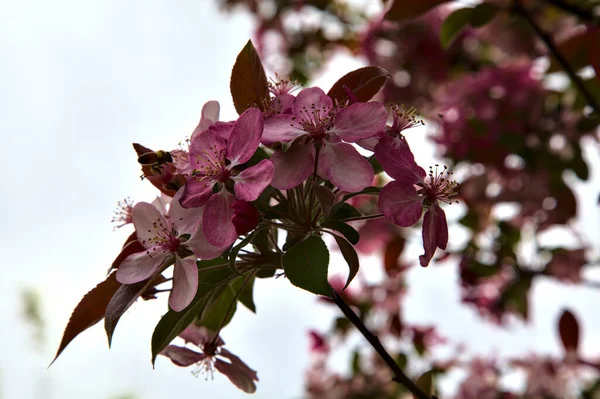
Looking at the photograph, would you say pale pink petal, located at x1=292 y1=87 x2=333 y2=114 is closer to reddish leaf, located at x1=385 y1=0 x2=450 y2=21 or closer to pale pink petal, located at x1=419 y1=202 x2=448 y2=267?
pale pink petal, located at x1=419 y1=202 x2=448 y2=267

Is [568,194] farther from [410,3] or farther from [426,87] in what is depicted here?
[410,3]

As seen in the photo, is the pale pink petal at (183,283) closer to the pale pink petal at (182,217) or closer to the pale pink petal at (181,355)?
the pale pink petal at (182,217)

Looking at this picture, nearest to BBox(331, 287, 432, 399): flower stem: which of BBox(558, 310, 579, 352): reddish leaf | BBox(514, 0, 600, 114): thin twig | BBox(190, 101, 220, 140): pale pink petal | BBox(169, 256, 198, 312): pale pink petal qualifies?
BBox(169, 256, 198, 312): pale pink petal

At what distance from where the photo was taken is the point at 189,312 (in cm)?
61

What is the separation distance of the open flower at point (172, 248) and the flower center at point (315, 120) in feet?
0.45

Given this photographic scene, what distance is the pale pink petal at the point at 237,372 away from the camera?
2.25 feet

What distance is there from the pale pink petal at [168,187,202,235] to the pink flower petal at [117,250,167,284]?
0.03 m


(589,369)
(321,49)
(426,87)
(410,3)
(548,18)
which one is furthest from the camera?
(321,49)

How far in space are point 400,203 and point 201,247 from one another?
20 centimetres

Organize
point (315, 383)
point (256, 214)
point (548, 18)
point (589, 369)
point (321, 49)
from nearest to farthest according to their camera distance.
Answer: point (256, 214)
point (589, 369)
point (548, 18)
point (315, 383)
point (321, 49)

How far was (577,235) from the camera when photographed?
181 cm

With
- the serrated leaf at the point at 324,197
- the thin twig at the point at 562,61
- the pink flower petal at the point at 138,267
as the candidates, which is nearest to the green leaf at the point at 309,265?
the serrated leaf at the point at 324,197

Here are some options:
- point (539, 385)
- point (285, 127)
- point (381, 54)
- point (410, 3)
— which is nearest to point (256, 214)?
point (285, 127)

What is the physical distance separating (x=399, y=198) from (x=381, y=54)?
5.84ft
